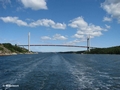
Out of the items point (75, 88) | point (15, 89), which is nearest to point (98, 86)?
point (75, 88)

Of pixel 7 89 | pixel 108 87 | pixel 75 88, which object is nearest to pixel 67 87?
pixel 75 88

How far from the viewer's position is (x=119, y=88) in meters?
23.7

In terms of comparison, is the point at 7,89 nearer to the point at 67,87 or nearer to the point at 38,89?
the point at 38,89

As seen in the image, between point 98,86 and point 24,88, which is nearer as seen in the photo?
point 24,88

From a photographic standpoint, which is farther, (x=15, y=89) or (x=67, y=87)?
(x=67, y=87)

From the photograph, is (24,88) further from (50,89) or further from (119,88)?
(119,88)

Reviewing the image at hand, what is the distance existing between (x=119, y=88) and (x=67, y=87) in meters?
5.81

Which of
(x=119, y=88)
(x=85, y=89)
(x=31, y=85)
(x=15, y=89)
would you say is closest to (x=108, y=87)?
(x=119, y=88)

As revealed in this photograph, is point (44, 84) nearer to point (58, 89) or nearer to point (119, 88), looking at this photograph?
point (58, 89)

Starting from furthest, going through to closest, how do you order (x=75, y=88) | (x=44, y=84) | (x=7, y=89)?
(x=44, y=84), (x=75, y=88), (x=7, y=89)

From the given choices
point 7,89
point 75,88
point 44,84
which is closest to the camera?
point 7,89

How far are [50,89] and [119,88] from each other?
7749mm

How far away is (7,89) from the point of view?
71.6ft

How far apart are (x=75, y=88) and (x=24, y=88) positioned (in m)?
5.59
